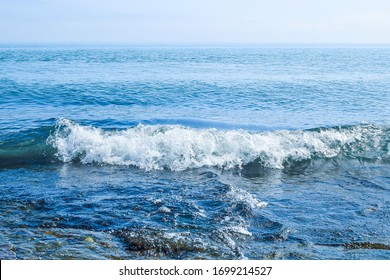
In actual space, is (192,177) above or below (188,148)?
below

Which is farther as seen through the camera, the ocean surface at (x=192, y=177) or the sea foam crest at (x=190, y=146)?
the sea foam crest at (x=190, y=146)

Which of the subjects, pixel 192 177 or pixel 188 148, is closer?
pixel 192 177

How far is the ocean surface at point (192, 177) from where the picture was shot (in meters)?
6.93

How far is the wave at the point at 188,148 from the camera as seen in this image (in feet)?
42.0

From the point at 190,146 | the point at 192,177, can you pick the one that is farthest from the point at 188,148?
the point at 192,177

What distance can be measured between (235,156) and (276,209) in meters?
4.51

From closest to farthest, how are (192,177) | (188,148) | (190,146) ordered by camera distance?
(192,177), (188,148), (190,146)

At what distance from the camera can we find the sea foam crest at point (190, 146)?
12.8m

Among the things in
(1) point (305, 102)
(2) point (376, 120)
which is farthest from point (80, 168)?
(1) point (305, 102)

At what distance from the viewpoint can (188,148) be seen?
13297 mm

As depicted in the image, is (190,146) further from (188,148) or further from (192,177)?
(192,177)

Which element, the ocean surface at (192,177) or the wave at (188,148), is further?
the wave at (188,148)

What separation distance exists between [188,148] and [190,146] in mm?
166
